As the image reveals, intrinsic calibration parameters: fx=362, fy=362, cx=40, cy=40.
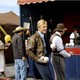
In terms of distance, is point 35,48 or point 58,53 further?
point 58,53

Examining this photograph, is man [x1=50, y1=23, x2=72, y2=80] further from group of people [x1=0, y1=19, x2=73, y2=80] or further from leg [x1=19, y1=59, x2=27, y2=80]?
leg [x1=19, y1=59, x2=27, y2=80]

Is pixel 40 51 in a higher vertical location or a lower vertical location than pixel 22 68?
higher

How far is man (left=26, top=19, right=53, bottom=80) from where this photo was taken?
24.0ft

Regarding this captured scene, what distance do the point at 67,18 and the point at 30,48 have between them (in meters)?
7.30

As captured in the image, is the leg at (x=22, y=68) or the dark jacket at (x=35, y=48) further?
the leg at (x=22, y=68)

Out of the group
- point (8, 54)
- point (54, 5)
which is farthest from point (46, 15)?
point (8, 54)

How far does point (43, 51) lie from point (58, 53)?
1887 mm

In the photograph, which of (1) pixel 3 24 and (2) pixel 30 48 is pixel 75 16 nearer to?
(2) pixel 30 48

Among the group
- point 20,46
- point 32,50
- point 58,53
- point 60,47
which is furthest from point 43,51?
point 20,46

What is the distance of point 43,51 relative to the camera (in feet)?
24.6

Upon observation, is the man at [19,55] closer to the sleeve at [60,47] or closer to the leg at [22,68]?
the leg at [22,68]

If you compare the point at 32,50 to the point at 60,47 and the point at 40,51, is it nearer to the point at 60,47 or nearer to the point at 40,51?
the point at 40,51

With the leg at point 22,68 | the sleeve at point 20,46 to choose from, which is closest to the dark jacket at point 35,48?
the sleeve at point 20,46

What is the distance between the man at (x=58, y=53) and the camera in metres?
9.17
